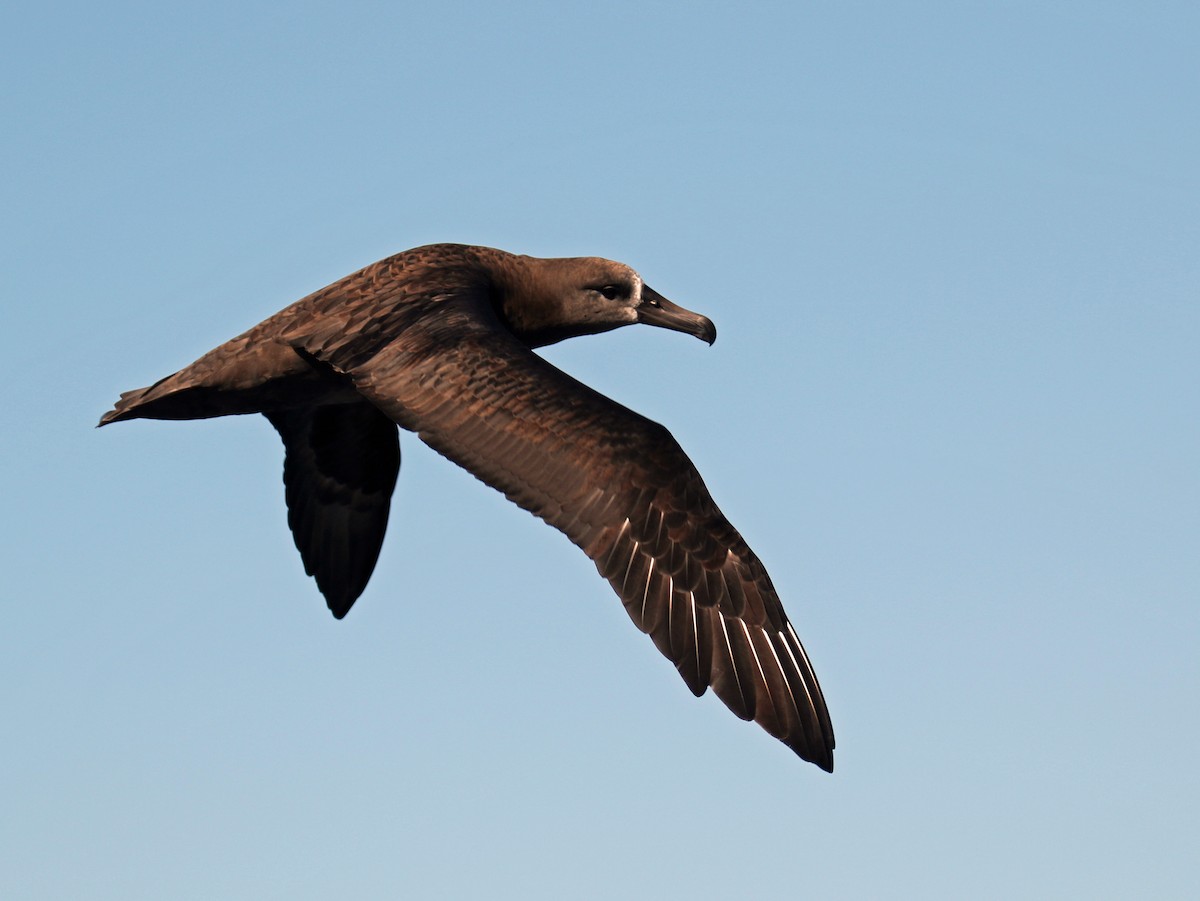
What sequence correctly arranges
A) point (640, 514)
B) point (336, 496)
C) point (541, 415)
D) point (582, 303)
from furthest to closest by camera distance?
point (336, 496)
point (582, 303)
point (541, 415)
point (640, 514)

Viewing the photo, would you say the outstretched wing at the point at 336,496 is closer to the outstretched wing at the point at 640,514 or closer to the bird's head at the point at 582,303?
the bird's head at the point at 582,303

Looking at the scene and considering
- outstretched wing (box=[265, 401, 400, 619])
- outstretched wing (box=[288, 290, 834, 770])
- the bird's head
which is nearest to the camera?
outstretched wing (box=[288, 290, 834, 770])

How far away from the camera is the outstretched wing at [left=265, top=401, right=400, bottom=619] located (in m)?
14.9

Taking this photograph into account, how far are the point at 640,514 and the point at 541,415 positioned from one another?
852 millimetres

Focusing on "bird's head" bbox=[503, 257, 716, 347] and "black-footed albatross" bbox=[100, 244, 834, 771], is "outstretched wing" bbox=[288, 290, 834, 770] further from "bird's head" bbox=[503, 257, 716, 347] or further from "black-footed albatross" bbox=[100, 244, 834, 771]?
"bird's head" bbox=[503, 257, 716, 347]

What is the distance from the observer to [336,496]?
14938 millimetres

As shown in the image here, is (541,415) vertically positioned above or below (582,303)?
below

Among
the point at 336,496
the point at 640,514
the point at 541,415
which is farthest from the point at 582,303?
the point at 640,514

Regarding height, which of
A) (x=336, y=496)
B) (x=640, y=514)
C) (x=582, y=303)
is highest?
(x=582, y=303)

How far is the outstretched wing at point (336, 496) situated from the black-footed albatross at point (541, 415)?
45.0 inches

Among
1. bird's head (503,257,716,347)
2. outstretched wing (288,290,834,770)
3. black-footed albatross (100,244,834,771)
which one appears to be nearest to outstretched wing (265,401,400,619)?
black-footed albatross (100,244,834,771)

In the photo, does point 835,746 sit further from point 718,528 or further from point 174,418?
point 174,418

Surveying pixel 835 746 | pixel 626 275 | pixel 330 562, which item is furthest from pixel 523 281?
pixel 835 746

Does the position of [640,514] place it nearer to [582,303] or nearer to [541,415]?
[541,415]
